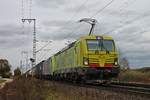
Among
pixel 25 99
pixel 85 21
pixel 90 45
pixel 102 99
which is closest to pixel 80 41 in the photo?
pixel 90 45

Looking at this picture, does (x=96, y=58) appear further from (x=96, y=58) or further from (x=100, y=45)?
(x=100, y=45)

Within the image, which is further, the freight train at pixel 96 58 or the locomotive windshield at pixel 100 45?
the locomotive windshield at pixel 100 45

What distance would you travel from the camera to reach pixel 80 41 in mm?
27484

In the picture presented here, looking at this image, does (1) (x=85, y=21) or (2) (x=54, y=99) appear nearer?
(2) (x=54, y=99)

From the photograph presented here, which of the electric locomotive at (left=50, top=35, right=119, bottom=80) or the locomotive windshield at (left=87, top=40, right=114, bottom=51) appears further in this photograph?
the locomotive windshield at (left=87, top=40, right=114, bottom=51)

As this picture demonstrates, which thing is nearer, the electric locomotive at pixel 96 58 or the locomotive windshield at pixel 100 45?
the electric locomotive at pixel 96 58

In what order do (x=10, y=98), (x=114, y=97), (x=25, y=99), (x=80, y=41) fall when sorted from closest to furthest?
1. (x=114, y=97)
2. (x=25, y=99)
3. (x=10, y=98)
4. (x=80, y=41)

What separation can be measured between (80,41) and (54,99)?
7226 mm

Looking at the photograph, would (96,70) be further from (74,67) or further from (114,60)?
(74,67)

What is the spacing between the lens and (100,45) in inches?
1061

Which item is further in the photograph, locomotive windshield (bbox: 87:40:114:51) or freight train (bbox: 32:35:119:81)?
locomotive windshield (bbox: 87:40:114:51)

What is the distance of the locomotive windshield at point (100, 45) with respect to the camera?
26859 mm

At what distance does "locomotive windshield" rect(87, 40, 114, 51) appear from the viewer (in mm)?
26859

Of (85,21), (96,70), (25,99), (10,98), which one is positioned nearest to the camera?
(25,99)
